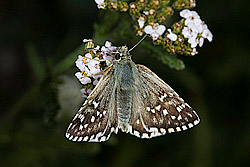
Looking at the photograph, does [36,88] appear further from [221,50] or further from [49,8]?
[221,50]

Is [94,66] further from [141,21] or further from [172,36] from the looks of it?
[172,36]

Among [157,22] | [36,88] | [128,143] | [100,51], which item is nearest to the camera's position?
[100,51]

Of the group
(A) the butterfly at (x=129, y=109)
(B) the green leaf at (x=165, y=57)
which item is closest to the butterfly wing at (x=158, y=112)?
(A) the butterfly at (x=129, y=109)

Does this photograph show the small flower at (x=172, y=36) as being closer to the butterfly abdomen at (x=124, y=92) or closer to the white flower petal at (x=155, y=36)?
the white flower petal at (x=155, y=36)

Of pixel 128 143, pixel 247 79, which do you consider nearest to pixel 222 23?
pixel 247 79

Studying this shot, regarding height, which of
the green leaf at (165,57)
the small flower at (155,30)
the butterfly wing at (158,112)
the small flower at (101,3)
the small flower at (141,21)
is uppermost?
the small flower at (101,3)
